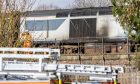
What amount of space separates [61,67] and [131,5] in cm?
900

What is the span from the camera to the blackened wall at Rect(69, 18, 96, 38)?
118 ft

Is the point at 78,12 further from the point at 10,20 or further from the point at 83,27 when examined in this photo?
the point at 10,20

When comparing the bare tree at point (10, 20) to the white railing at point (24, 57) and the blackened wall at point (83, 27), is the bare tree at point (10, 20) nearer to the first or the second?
the white railing at point (24, 57)

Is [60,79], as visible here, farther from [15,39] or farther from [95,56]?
[95,56]

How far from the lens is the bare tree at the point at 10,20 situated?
1309 cm

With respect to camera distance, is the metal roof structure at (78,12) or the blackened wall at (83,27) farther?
the blackened wall at (83,27)

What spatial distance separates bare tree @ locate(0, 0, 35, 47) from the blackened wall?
21903mm

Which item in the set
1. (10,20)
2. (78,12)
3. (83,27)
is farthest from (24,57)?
(78,12)

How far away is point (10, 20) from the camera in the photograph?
1339cm

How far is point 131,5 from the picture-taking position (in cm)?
1457

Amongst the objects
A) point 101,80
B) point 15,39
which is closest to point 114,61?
point 15,39

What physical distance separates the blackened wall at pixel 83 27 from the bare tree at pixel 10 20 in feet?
71.9

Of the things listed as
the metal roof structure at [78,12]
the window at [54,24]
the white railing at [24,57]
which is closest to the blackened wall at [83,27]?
the metal roof structure at [78,12]

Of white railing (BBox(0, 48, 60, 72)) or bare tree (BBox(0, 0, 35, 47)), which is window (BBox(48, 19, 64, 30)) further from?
white railing (BBox(0, 48, 60, 72))
